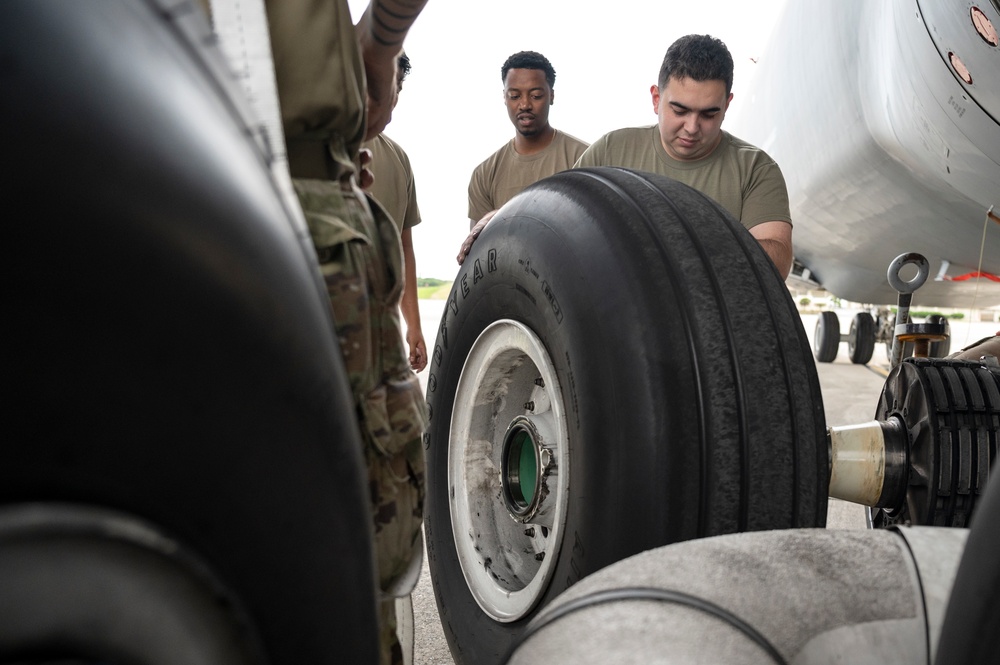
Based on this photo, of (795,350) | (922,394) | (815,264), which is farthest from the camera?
(815,264)

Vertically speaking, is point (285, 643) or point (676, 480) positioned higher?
point (285, 643)

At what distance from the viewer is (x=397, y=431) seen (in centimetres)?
78

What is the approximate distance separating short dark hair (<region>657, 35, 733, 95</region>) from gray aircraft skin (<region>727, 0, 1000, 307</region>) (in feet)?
2.07

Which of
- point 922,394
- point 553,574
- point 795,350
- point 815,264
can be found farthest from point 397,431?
point 815,264

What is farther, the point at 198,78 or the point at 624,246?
the point at 624,246

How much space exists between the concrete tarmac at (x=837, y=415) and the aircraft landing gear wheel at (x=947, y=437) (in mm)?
272

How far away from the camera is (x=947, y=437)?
57.4 inches

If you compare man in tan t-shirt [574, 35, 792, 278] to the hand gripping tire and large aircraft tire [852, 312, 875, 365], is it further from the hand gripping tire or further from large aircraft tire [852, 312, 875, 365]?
large aircraft tire [852, 312, 875, 365]

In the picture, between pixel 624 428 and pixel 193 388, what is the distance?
78 cm

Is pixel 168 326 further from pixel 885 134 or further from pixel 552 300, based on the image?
pixel 885 134

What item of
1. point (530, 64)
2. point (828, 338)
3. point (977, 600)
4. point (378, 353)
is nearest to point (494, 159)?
point (530, 64)

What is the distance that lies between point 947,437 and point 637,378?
0.81m

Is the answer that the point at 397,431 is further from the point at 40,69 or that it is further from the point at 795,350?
the point at 795,350

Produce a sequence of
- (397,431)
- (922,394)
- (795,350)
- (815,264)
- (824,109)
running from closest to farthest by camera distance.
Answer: (397,431) → (795,350) → (922,394) → (824,109) → (815,264)
